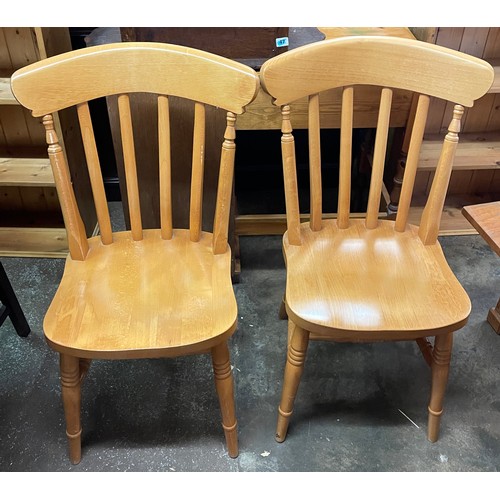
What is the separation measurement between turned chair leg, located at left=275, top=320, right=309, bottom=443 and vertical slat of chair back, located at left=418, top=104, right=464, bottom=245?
0.43 metres

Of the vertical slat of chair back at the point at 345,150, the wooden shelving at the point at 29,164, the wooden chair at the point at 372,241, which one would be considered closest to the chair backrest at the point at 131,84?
the wooden chair at the point at 372,241

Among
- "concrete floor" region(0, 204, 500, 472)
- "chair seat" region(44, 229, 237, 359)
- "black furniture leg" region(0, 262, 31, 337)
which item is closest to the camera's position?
"chair seat" region(44, 229, 237, 359)

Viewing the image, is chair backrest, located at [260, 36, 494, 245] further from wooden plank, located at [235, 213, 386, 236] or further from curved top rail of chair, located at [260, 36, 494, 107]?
wooden plank, located at [235, 213, 386, 236]

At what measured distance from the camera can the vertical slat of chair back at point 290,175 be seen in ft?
3.90

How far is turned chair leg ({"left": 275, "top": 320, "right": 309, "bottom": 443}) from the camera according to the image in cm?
123

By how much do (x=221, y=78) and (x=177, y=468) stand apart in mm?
1007

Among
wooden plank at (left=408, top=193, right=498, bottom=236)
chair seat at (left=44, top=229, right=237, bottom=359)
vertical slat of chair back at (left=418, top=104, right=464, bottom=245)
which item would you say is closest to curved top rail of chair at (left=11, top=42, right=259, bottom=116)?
chair seat at (left=44, top=229, right=237, bottom=359)

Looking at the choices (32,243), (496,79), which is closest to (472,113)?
(496,79)

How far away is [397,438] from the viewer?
1.41 meters

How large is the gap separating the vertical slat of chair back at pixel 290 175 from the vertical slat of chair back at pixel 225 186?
12cm

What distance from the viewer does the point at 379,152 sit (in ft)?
4.19

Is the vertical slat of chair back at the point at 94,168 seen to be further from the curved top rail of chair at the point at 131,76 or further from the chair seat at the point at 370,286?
the chair seat at the point at 370,286
